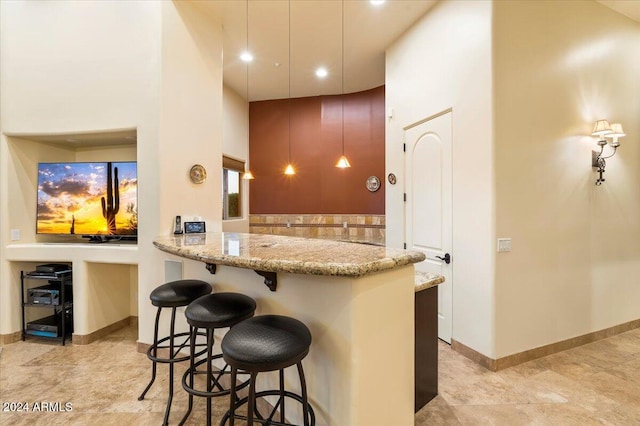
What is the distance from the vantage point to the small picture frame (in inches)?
125

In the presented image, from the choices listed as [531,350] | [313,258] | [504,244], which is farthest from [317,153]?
[313,258]

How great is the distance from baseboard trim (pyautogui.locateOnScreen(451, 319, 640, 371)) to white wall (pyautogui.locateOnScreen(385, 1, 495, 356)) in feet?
0.24

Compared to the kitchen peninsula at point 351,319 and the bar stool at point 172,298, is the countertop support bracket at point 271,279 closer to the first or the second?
the kitchen peninsula at point 351,319

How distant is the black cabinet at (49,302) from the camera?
3.21 meters

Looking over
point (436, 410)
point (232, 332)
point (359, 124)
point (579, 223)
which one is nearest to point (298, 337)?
point (232, 332)

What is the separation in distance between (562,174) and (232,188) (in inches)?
197

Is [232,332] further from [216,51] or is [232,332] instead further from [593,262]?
[593,262]

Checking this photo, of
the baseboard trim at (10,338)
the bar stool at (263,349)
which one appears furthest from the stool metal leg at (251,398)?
the baseboard trim at (10,338)

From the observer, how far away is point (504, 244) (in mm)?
2684

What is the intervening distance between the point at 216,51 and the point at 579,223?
14.5ft

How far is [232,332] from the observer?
4.86 ft

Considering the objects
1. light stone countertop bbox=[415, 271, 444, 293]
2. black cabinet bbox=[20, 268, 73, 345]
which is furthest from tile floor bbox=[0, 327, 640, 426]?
light stone countertop bbox=[415, 271, 444, 293]

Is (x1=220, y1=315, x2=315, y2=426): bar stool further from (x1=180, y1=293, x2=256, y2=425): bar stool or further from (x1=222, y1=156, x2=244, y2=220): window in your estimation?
(x1=222, y1=156, x2=244, y2=220): window

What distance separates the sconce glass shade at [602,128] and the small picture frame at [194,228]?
13.8 ft
